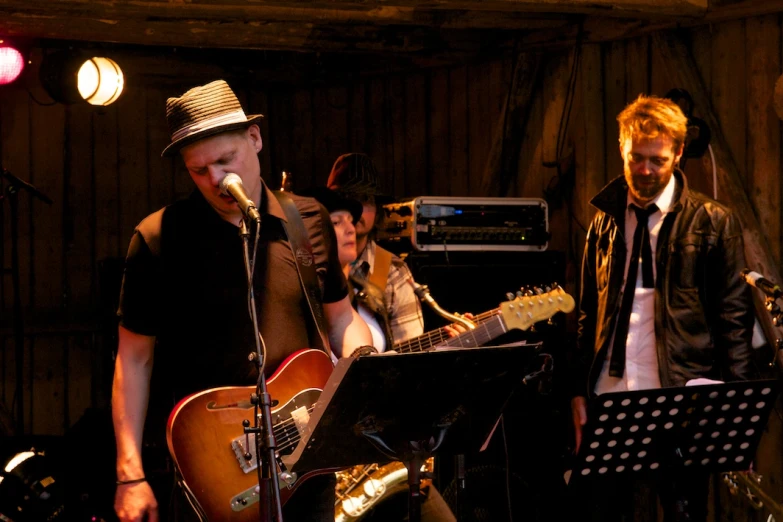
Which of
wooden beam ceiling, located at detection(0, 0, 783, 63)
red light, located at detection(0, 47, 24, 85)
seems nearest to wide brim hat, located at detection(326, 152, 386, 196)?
wooden beam ceiling, located at detection(0, 0, 783, 63)

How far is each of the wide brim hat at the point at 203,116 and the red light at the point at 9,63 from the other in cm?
397

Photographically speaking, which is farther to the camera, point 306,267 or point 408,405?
point 306,267

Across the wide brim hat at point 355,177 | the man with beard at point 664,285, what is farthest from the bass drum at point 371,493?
the wide brim hat at point 355,177

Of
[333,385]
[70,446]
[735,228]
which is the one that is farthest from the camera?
[70,446]

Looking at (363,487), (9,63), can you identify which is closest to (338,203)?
(363,487)

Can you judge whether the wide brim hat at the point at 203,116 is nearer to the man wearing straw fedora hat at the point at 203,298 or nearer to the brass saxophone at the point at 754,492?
the man wearing straw fedora hat at the point at 203,298

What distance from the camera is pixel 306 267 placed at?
130 inches

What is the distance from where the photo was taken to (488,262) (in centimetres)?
585

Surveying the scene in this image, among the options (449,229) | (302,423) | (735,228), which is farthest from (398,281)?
(302,423)

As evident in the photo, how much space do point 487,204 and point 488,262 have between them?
1.12ft

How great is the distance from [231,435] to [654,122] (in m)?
2.54

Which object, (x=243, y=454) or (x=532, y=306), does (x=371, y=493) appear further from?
(x=243, y=454)

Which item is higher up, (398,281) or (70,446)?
(398,281)

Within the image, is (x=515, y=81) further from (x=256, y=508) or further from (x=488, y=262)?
(x=256, y=508)
